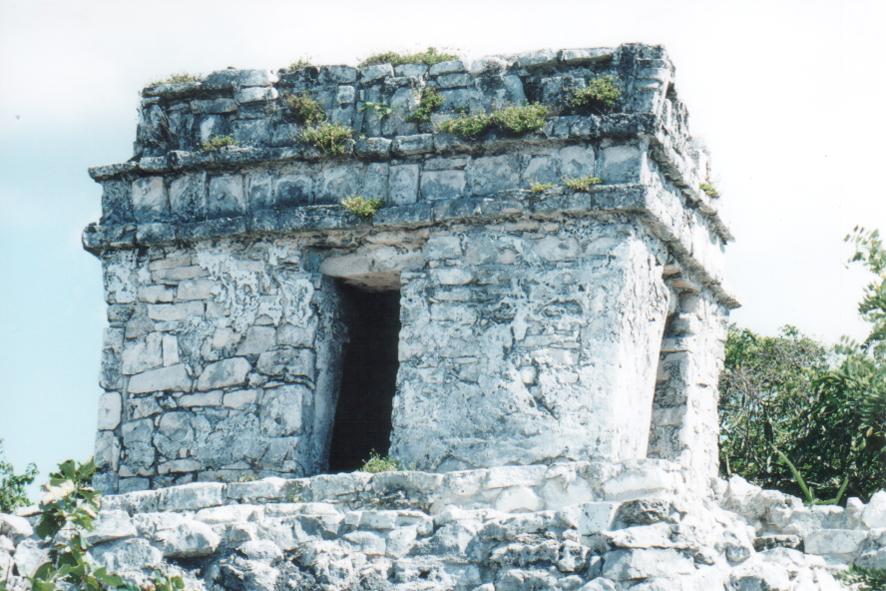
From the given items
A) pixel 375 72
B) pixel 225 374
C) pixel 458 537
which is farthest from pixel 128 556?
pixel 375 72

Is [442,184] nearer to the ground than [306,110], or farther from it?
nearer to the ground

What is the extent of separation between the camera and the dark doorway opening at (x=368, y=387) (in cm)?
1094

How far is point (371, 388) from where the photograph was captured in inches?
444

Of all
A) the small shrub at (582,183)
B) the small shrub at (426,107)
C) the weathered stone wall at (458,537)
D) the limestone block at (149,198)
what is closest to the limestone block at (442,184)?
the small shrub at (426,107)

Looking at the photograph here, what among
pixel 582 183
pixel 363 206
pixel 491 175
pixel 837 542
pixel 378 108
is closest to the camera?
pixel 837 542

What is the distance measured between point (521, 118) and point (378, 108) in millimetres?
974

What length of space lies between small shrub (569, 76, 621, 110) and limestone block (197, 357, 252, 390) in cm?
252

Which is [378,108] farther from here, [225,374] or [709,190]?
[709,190]

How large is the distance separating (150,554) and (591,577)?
206 centimetres

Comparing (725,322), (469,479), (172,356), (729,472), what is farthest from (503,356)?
(729,472)

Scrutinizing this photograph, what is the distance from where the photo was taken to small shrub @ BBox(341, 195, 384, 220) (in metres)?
9.50

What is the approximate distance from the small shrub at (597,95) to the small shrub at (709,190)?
129cm

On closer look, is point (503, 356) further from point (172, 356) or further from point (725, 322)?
point (725, 322)

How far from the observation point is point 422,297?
30.7ft
